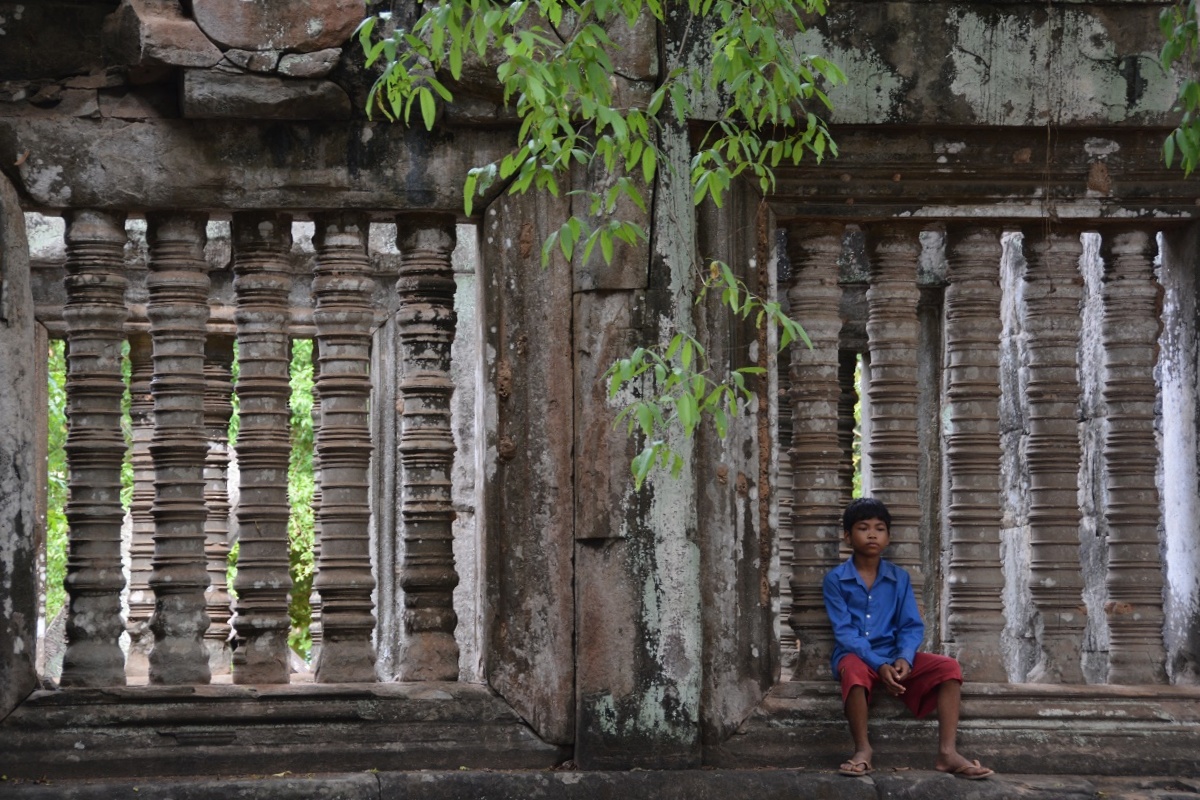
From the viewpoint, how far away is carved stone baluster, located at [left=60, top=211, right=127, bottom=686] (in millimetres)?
5062

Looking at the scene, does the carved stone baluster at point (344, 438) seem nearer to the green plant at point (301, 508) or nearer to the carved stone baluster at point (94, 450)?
the carved stone baluster at point (94, 450)

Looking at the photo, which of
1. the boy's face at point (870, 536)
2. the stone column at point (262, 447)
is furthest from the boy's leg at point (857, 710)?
the stone column at point (262, 447)

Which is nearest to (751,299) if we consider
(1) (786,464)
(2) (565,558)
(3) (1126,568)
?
(2) (565,558)

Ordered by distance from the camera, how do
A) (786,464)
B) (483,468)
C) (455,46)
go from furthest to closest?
(786,464) → (483,468) → (455,46)

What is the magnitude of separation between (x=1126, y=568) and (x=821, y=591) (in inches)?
42.9

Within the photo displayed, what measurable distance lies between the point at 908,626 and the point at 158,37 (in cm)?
304

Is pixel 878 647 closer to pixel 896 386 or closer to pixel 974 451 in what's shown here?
pixel 974 451

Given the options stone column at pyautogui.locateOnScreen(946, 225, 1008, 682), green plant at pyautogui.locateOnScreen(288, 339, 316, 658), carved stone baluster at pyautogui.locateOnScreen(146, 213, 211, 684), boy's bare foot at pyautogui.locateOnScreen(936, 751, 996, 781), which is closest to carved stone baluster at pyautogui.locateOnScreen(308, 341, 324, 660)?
carved stone baluster at pyautogui.locateOnScreen(146, 213, 211, 684)

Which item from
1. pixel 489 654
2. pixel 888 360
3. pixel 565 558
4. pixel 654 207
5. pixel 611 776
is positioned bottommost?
pixel 611 776

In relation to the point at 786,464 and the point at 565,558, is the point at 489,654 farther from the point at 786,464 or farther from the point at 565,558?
the point at 786,464

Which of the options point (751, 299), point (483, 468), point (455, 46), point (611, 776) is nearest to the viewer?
point (455, 46)

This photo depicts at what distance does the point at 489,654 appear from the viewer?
514cm

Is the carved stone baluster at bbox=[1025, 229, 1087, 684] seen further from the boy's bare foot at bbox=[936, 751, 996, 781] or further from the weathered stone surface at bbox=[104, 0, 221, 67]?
the weathered stone surface at bbox=[104, 0, 221, 67]

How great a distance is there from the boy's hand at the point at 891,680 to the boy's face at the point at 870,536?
0.39 metres
